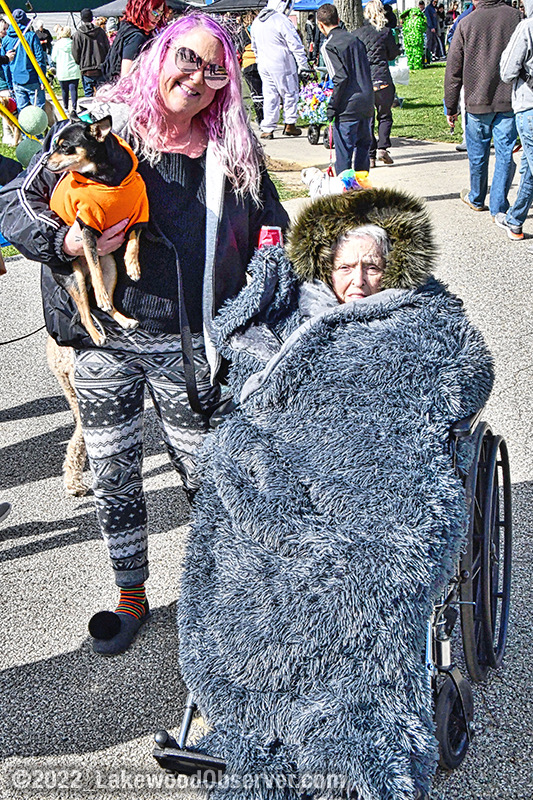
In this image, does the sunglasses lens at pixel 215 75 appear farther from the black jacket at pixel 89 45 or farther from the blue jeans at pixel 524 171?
the black jacket at pixel 89 45

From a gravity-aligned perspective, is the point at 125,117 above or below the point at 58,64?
Result: above

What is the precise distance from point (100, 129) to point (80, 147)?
0.07 metres

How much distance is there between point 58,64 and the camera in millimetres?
15641

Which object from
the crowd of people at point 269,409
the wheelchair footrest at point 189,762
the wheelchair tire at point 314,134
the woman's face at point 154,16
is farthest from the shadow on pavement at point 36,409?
the wheelchair tire at point 314,134

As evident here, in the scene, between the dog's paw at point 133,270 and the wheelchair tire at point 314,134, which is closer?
the dog's paw at point 133,270

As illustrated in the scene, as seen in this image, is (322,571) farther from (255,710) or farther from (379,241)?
(379,241)

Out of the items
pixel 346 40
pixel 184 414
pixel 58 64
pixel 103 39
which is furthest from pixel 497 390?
pixel 58 64

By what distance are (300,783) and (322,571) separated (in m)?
0.48

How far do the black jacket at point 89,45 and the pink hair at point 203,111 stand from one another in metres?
12.8

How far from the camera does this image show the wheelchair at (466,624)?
6.79 ft

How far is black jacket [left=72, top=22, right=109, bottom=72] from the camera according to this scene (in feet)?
46.2

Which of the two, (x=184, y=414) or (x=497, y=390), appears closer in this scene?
(x=184, y=414)

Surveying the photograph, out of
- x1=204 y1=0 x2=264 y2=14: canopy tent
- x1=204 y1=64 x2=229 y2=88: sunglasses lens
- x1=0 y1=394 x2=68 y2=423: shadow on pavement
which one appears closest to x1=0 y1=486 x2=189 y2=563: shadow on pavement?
x1=0 y1=394 x2=68 y2=423: shadow on pavement

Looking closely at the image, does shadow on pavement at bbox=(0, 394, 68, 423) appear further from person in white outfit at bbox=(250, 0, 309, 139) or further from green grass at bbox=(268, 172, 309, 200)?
person in white outfit at bbox=(250, 0, 309, 139)
